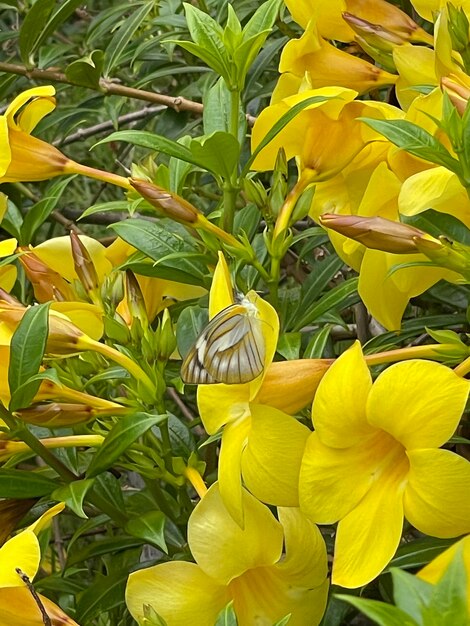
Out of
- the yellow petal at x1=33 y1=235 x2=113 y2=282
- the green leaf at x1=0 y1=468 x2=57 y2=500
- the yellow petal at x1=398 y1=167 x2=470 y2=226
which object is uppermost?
the yellow petal at x1=398 y1=167 x2=470 y2=226

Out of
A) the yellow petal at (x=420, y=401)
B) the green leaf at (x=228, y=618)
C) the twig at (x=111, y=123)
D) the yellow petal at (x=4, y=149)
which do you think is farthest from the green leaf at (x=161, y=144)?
the twig at (x=111, y=123)

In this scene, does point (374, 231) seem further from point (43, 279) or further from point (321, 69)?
point (43, 279)

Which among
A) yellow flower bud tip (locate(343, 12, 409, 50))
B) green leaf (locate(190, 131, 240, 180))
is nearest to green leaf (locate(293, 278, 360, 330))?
green leaf (locate(190, 131, 240, 180))

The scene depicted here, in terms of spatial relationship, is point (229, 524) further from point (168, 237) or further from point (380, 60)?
point (380, 60)

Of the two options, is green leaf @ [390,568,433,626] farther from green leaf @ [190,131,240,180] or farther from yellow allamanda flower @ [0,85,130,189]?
yellow allamanda flower @ [0,85,130,189]

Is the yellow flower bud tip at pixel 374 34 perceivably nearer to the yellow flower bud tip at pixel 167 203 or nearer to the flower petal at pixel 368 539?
the yellow flower bud tip at pixel 167 203

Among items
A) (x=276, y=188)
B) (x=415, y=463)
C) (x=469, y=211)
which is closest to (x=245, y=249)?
(x=276, y=188)
